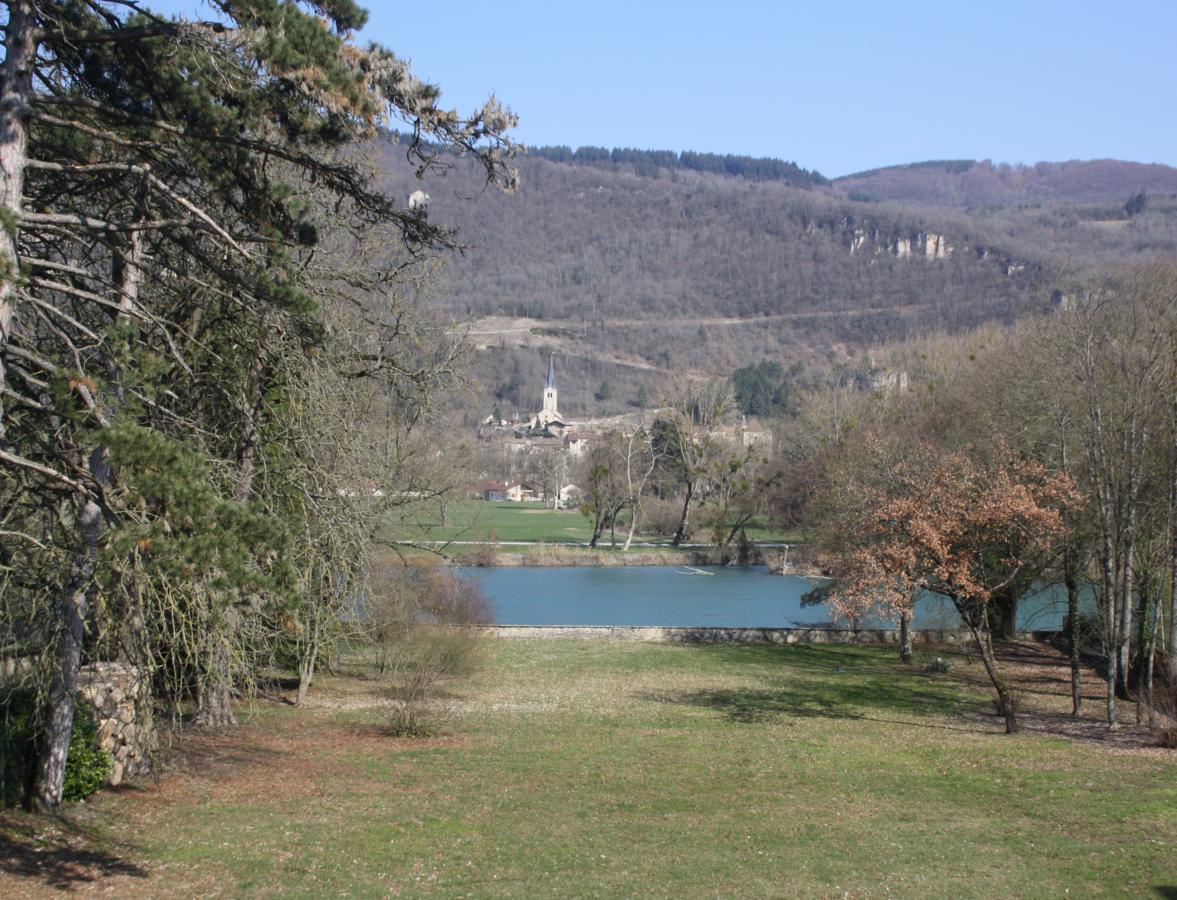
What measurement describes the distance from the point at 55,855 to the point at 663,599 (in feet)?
124

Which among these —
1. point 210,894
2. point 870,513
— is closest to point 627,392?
point 870,513

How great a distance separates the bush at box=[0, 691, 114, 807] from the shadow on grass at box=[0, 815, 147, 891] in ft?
1.28

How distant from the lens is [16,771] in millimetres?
9719

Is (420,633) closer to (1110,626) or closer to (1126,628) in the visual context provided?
(1110,626)

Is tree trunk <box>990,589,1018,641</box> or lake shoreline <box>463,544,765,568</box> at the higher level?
tree trunk <box>990,589,1018,641</box>

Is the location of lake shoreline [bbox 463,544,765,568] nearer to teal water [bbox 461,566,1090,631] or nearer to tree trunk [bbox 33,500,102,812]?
teal water [bbox 461,566,1090,631]

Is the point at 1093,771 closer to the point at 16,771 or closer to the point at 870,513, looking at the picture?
the point at 870,513

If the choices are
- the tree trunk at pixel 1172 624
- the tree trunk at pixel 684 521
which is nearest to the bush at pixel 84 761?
the tree trunk at pixel 1172 624

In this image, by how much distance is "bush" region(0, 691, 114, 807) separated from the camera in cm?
964

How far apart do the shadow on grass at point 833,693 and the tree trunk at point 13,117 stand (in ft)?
44.6

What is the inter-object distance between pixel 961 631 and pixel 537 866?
23.6m

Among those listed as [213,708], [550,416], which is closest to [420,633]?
[213,708]

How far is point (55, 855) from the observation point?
8.73 meters

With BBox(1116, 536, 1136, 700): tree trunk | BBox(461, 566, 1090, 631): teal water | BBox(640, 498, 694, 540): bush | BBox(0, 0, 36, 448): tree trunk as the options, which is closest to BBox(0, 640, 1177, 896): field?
A: BBox(1116, 536, 1136, 700): tree trunk
